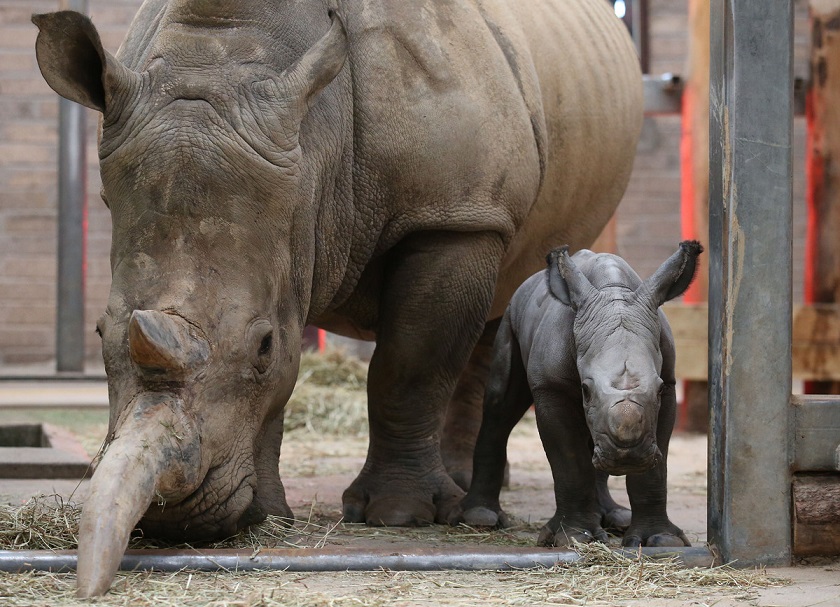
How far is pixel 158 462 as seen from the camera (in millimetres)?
3480

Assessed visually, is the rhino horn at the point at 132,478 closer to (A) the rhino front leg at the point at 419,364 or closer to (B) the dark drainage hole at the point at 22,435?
(A) the rhino front leg at the point at 419,364

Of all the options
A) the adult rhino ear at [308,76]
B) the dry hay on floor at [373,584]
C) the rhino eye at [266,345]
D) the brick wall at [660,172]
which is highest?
the brick wall at [660,172]

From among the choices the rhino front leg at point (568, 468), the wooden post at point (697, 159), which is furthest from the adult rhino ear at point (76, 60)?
the wooden post at point (697, 159)

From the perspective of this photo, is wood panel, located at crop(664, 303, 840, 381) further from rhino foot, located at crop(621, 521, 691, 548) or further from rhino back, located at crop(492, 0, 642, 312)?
rhino foot, located at crop(621, 521, 691, 548)

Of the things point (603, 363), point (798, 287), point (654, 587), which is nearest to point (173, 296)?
point (603, 363)

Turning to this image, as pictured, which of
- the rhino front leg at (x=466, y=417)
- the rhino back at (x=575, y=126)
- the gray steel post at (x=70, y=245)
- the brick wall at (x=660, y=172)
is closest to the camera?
the rhino back at (x=575, y=126)

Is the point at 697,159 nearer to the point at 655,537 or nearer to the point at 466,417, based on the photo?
the point at 466,417

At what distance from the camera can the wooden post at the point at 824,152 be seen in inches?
360

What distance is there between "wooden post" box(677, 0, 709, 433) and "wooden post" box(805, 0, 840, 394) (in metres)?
0.74

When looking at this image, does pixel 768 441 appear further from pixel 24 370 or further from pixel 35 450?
pixel 24 370

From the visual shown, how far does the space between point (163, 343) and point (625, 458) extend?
1303mm

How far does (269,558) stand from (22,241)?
12621 mm

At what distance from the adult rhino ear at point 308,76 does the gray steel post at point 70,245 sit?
840 centimetres

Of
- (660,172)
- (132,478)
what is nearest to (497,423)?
(132,478)
